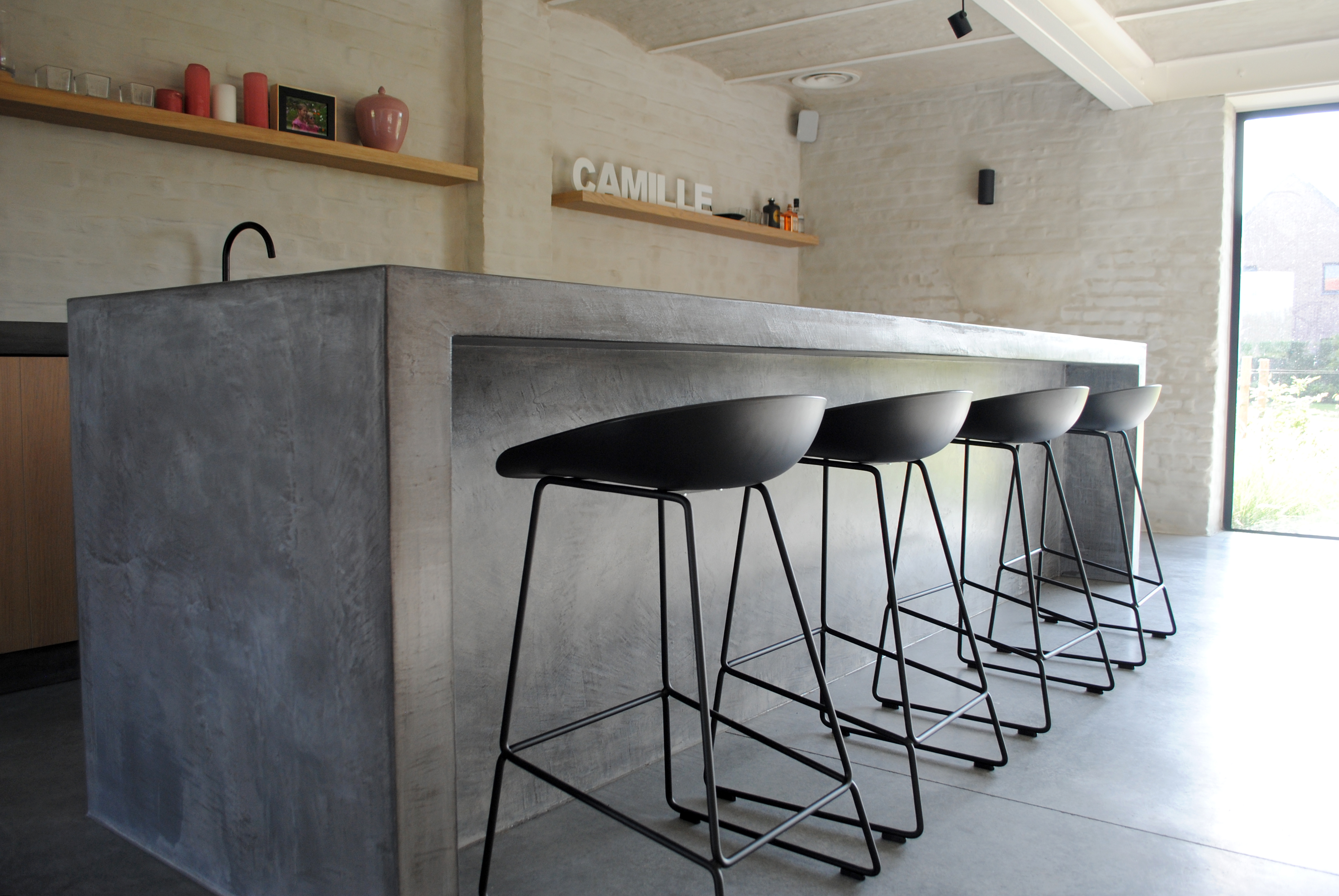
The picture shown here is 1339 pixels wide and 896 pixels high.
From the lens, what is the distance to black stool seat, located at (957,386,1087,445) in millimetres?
2494

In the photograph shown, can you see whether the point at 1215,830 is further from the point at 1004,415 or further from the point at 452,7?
the point at 452,7

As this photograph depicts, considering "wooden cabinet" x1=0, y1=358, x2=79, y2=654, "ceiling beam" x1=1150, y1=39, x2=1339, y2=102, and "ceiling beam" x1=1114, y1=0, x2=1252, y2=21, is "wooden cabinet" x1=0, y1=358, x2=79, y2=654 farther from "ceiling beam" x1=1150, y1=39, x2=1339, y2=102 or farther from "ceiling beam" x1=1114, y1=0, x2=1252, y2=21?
"ceiling beam" x1=1150, y1=39, x2=1339, y2=102

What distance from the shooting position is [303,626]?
140 centimetres

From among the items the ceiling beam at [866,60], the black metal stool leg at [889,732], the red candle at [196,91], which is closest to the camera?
the black metal stool leg at [889,732]

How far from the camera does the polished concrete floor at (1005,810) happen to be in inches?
66.7

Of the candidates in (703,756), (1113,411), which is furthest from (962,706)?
(1113,411)

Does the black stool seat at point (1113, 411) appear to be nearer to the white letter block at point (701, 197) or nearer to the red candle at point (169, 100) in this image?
the red candle at point (169, 100)

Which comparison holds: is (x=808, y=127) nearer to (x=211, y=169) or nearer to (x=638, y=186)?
(x=638, y=186)

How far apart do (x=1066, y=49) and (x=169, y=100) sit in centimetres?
427

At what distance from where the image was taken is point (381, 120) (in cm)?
442

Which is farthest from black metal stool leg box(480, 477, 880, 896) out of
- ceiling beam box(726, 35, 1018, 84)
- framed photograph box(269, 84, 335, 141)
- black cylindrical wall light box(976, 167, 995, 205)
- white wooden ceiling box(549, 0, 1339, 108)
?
black cylindrical wall light box(976, 167, 995, 205)

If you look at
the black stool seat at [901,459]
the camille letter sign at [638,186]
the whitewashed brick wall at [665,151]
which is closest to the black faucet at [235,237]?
the whitewashed brick wall at [665,151]

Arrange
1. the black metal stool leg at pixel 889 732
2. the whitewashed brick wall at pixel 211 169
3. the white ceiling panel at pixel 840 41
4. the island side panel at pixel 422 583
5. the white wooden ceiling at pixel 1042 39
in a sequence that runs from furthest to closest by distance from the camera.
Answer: the white ceiling panel at pixel 840 41 → the white wooden ceiling at pixel 1042 39 → the whitewashed brick wall at pixel 211 169 → the black metal stool leg at pixel 889 732 → the island side panel at pixel 422 583

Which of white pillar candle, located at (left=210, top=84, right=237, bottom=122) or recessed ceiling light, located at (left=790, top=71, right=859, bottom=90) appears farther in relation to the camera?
recessed ceiling light, located at (left=790, top=71, right=859, bottom=90)
